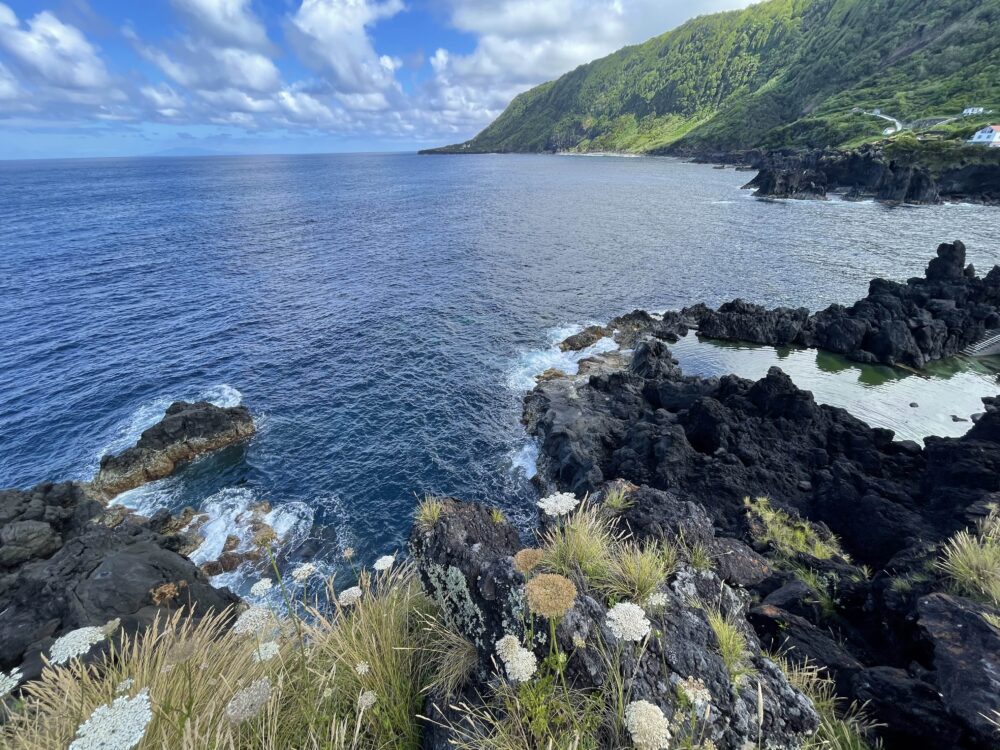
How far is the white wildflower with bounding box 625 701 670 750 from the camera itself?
2.86 meters

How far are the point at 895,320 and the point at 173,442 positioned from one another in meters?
50.9

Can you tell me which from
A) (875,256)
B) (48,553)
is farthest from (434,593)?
(875,256)

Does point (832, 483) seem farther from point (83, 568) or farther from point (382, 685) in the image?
point (83, 568)

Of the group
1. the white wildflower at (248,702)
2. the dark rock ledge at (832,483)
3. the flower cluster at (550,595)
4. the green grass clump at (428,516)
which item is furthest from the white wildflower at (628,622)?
the dark rock ledge at (832,483)

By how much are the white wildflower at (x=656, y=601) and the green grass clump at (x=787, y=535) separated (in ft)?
32.8

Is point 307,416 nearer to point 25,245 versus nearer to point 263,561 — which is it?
point 263,561

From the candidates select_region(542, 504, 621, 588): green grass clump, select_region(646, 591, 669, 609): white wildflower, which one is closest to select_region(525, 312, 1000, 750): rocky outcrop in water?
select_region(542, 504, 621, 588): green grass clump

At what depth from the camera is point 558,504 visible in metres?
4.89

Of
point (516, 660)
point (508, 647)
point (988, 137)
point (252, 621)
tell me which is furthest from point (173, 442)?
point (988, 137)

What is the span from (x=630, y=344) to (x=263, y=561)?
30982 millimetres

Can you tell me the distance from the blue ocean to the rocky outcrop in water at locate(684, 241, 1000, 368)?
7.40ft

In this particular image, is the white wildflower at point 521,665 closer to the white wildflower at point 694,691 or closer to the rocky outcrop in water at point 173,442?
the white wildflower at point 694,691

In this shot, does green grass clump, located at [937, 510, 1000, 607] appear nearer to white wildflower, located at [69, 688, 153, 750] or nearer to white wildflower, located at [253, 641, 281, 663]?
white wildflower, located at [253, 641, 281, 663]

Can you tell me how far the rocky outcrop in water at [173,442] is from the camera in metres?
24.5
